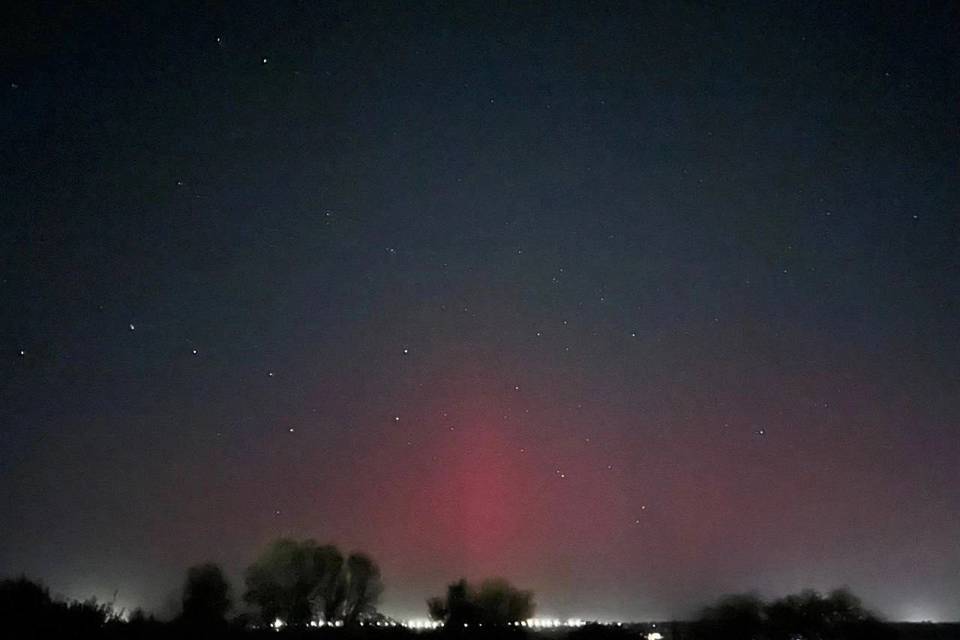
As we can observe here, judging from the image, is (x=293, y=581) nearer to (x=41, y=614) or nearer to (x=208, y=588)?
(x=208, y=588)

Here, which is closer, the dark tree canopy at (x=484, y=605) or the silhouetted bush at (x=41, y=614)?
the silhouetted bush at (x=41, y=614)

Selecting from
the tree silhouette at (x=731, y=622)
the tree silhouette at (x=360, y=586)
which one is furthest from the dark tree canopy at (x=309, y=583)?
the tree silhouette at (x=731, y=622)

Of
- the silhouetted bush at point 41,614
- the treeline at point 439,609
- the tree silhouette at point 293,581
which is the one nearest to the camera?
the silhouetted bush at point 41,614

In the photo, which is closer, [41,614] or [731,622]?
[41,614]

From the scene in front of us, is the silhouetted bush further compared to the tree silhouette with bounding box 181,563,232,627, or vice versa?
the tree silhouette with bounding box 181,563,232,627

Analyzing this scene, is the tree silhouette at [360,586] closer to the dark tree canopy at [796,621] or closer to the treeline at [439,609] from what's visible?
the treeline at [439,609]

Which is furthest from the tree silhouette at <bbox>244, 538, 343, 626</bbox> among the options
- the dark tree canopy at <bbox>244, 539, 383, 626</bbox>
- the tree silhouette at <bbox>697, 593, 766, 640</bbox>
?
the tree silhouette at <bbox>697, 593, 766, 640</bbox>

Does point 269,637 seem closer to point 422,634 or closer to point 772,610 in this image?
point 422,634

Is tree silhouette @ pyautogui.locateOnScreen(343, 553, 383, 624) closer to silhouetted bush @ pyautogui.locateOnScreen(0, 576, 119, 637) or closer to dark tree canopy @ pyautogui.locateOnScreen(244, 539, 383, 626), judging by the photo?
dark tree canopy @ pyautogui.locateOnScreen(244, 539, 383, 626)

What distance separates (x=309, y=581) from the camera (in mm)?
62875

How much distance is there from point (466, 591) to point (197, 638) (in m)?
47.5

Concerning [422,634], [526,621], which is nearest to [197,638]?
[422,634]

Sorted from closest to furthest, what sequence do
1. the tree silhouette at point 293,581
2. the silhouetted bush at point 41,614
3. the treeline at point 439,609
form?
the silhouetted bush at point 41,614 < the treeline at point 439,609 < the tree silhouette at point 293,581

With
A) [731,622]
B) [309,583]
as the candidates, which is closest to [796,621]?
[731,622]
